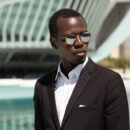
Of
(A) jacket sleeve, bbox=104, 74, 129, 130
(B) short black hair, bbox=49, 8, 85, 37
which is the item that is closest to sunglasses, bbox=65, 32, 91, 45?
(B) short black hair, bbox=49, 8, 85, 37

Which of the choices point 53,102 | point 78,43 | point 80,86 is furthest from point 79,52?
point 53,102

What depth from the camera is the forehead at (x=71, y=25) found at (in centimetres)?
214

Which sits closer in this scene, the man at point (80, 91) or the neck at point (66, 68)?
the man at point (80, 91)

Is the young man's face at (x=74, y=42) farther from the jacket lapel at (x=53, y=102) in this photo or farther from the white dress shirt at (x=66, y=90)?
the jacket lapel at (x=53, y=102)

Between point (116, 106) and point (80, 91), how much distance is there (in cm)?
19

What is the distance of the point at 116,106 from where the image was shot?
2.09 metres

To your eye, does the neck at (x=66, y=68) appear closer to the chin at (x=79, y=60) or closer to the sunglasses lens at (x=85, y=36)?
the chin at (x=79, y=60)

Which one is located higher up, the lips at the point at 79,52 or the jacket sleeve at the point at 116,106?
the lips at the point at 79,52

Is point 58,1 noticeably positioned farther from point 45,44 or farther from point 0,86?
point 0,86

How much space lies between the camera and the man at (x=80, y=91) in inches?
83.0

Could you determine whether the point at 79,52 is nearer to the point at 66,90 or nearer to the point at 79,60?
the point at 79,60

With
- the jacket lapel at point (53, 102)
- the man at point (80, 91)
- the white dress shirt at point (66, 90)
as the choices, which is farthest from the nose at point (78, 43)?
the jacket lapel at point (53, 102)

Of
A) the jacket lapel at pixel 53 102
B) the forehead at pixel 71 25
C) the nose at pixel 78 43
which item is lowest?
the jacket lapel at pixel 53 102

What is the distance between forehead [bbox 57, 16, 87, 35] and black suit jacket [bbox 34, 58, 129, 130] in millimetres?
206
